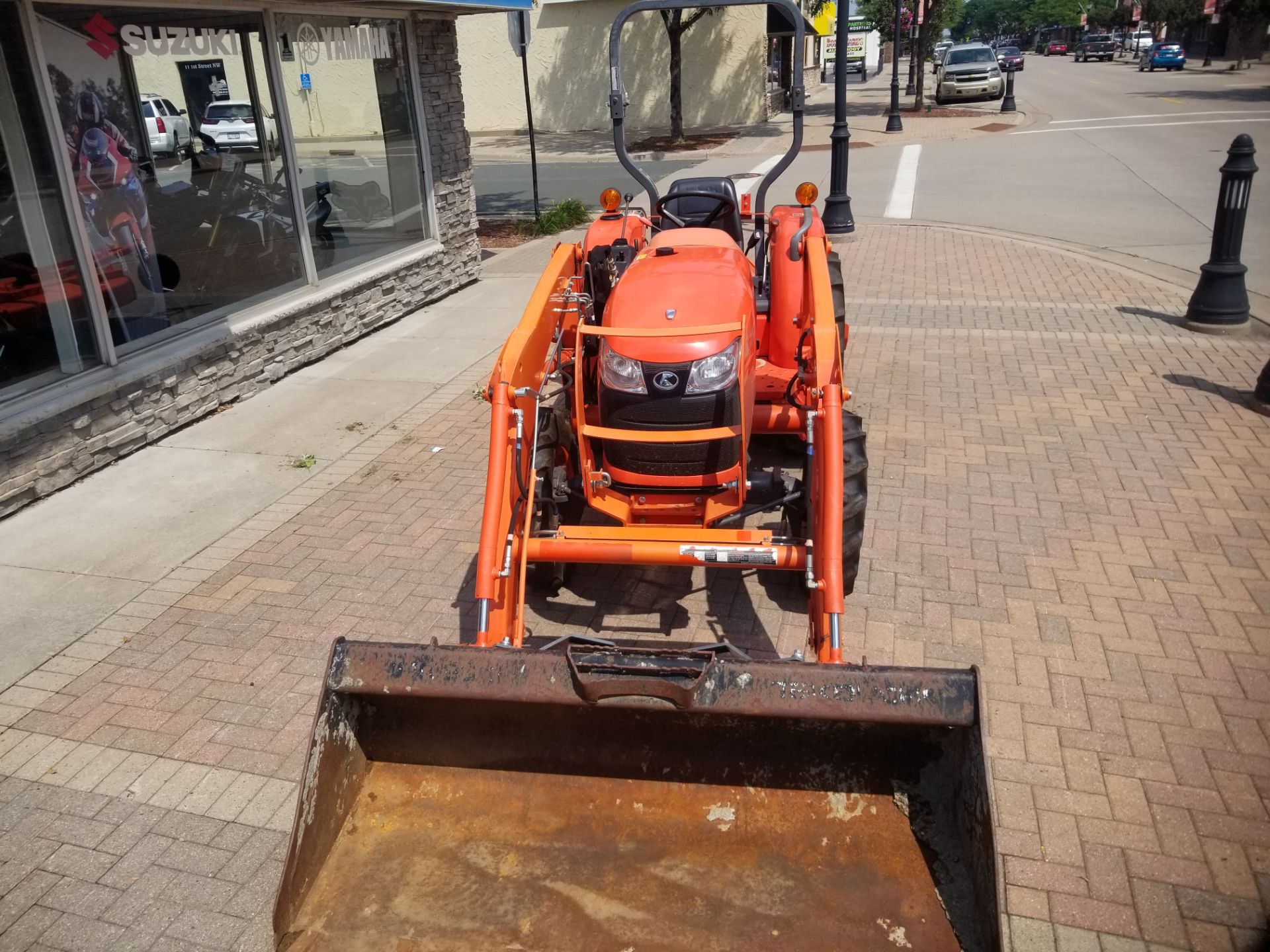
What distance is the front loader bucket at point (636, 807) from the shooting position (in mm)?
2664

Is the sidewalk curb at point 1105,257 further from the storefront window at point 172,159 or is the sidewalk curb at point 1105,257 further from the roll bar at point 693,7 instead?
the storefront window at point 172,159

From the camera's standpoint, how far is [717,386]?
4047 mm

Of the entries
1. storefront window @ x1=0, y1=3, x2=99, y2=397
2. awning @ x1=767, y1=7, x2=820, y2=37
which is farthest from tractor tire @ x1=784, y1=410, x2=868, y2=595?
storefront window @ x1=0, y1=3, x2=99, y2=397

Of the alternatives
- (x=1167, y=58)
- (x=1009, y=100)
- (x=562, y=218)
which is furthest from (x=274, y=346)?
(x=1167, y=58)

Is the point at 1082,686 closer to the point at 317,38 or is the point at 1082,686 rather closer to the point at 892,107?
the point at 317,38

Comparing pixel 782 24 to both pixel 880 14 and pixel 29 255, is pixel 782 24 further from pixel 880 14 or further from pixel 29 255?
pixel 880 14

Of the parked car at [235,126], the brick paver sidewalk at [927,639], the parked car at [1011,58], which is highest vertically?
the parked car at [1011,58]

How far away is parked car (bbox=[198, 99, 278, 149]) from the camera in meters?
7.94

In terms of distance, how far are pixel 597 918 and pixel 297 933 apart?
2.69 ft

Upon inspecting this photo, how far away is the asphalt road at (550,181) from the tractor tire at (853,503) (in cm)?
1242

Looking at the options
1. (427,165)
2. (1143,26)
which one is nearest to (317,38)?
(427,165)

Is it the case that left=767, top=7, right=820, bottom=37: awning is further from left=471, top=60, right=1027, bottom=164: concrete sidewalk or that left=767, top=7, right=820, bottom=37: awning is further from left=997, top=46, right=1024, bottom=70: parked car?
left=997, top=46, right=1024, bottom=70: parked car

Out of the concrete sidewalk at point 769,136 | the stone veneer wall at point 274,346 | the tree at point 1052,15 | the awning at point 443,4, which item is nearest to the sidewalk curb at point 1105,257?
the stone veneer wall at point 274,346

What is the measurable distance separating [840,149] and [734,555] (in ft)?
32.0
